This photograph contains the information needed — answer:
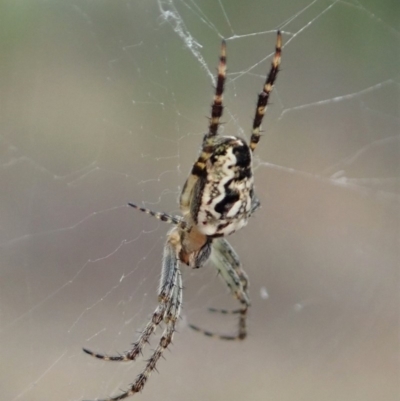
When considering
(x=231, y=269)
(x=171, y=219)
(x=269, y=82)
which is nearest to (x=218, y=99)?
(x=269, y=82)

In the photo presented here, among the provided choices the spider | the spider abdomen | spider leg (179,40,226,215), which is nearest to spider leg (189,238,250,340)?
the spider

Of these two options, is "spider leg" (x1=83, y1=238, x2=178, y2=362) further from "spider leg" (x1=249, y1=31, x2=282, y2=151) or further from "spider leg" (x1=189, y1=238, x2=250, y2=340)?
"spider leg" (x1=249, y1=31, x2=282, y2=151)

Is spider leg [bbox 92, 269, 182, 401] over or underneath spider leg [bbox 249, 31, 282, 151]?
underneath

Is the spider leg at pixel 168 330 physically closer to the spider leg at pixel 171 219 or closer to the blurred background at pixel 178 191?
the blurred background at pixel 178 191

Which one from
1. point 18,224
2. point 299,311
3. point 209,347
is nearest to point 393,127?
point 299,311

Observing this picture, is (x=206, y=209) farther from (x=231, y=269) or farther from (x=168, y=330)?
(x=231, y=269)

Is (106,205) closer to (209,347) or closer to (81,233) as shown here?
(81,233)
